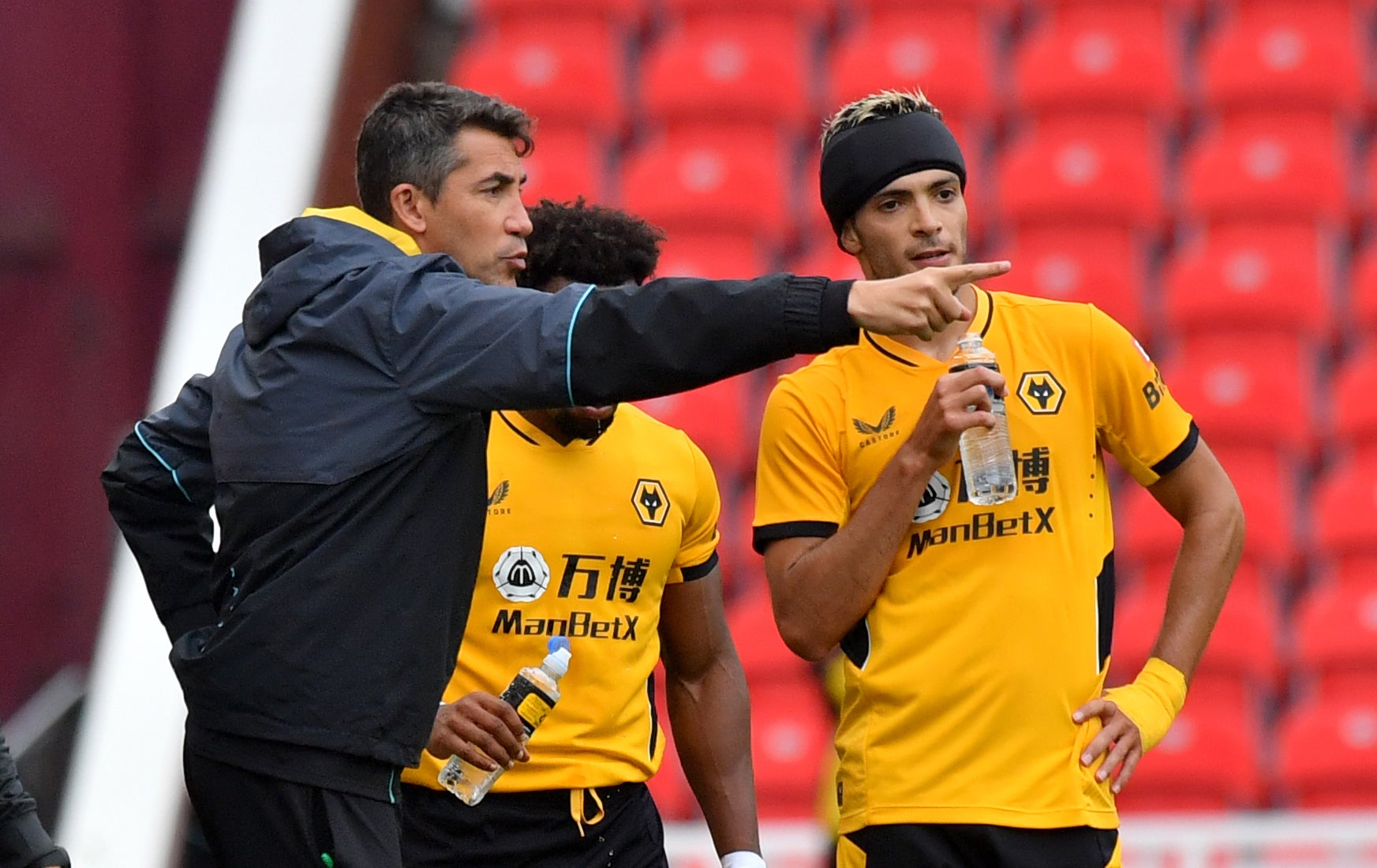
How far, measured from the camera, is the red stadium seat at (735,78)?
8953 mm

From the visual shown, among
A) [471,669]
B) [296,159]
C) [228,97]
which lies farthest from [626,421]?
[228,97]

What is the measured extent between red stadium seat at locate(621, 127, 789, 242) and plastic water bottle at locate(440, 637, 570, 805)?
186 inches

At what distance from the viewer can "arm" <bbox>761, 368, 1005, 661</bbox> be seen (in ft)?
11.7

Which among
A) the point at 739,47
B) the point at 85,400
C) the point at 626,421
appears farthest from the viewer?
the point at 739,47

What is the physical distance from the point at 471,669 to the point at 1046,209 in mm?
4861

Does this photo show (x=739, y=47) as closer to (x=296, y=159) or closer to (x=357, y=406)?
(x=296, y=159)

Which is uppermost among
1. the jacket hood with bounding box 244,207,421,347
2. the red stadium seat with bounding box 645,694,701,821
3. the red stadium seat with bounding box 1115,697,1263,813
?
the jacket hood with bounding box 244,207,421,347

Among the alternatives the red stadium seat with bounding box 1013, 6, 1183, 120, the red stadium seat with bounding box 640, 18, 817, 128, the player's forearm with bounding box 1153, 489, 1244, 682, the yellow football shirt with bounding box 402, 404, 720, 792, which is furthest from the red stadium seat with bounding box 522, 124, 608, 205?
the player's forearm with bounding box 1153, 489, 1244, 682

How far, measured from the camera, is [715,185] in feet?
28.4

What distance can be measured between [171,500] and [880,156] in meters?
1.44

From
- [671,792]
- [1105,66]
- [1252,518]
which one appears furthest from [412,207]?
[1105,66]

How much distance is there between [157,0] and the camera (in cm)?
934

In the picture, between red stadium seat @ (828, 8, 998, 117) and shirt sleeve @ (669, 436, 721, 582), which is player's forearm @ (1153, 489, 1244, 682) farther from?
red stadium seat @ (828, 8, 998, 117)

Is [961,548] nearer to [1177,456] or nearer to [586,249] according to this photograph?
[1177,456]
